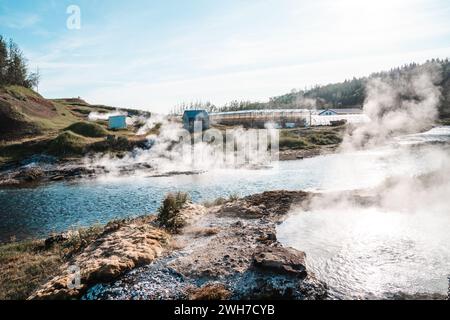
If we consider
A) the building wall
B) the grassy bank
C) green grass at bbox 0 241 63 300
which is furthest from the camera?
the building wall

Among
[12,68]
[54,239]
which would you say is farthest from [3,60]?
[54,239]

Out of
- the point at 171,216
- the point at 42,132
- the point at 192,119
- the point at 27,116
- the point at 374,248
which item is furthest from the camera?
the point at 192,119

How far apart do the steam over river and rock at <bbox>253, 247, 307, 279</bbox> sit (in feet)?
2.52

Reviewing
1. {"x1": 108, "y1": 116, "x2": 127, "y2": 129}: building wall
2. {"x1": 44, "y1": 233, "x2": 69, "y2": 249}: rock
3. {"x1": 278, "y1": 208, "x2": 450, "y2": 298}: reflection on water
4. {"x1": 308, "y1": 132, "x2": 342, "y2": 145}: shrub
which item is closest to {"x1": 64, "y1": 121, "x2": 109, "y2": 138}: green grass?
{"x1": 108, "y1": 116, "x2": 127, "y2": 129}: building wall

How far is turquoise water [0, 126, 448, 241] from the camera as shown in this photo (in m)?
28.7

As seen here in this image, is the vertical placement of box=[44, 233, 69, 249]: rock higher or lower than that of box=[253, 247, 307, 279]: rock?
→ lower

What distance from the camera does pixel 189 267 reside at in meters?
14.9

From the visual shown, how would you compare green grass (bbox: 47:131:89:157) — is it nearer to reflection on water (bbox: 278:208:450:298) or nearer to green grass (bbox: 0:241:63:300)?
green grass (bbox: 0:241:63:300)

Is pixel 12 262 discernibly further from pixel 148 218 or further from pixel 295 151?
pixel 295 151

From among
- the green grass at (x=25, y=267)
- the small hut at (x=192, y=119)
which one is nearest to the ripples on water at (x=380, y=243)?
the green grass at (x=25, y=267)

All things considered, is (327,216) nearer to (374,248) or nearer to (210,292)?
(374,248)

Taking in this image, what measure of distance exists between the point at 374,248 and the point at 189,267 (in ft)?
26.4
